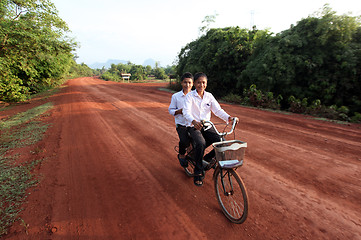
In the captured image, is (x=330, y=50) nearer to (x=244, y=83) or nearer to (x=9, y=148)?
(x=244, y=83)

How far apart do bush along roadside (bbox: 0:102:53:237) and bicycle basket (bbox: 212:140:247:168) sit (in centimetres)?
302

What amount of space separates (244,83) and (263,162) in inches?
391

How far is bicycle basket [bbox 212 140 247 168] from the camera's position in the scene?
2.26 metres

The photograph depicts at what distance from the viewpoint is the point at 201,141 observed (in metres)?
2.93

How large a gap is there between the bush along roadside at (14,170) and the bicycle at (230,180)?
3.00 metres

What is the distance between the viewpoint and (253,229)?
245 cm

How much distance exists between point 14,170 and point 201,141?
413cm

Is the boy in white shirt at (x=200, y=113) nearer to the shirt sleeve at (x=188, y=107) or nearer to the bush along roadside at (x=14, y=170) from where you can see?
the shirt sleeve at (x=188, y=107)

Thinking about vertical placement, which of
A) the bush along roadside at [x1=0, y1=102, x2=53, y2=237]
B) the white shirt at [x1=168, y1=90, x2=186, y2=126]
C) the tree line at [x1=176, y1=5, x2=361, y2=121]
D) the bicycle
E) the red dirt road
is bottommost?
the bush along roadside at [x1=0, y1=102, x2=53, y2=237]

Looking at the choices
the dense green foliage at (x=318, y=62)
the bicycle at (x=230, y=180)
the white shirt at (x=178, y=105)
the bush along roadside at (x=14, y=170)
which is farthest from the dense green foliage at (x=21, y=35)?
the dense green foliage at (x=318, y=62)

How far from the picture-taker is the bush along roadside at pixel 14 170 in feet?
8.93

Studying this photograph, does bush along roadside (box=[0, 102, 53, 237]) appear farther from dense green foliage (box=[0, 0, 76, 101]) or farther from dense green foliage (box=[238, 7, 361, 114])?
dense green foliage (box=[238, 7, 361, 114])

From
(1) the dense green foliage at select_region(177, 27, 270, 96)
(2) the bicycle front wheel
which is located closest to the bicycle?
(2) the bicycle front wheel

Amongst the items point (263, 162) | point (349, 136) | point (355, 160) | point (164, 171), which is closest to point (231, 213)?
point (164, 171)
